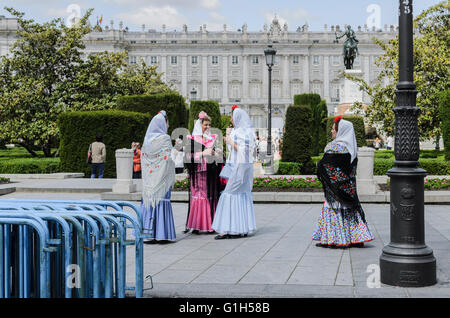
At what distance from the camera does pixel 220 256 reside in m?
6.97

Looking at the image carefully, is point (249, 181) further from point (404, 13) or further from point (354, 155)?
point (404, 13)

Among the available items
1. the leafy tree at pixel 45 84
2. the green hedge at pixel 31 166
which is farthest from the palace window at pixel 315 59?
the green hedge at pixel 31 166

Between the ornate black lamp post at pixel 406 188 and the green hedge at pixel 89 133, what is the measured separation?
617 inches

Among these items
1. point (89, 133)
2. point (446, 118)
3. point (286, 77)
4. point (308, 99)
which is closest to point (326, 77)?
point (286, 77)

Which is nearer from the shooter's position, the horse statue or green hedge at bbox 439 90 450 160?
green hedge at bbox 439 90 450 160

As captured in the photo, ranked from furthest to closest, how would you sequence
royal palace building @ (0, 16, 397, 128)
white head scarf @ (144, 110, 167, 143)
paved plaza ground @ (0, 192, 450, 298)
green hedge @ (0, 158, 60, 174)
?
1. royal palace building @ (0, 16, 397, 128)
2. green hedge @ (0, 158, 60, 174)
3. white head scarf @ (144, 110, 167, 143)
4. paved plaza ground @ (0, 192, 450, 298)


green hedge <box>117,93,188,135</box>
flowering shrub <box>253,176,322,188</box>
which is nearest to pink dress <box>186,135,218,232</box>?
flowering shrub <box>253,176,322,188</box>

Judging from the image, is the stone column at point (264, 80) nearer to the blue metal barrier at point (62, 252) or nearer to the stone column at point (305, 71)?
the stone column at point (305, 71)

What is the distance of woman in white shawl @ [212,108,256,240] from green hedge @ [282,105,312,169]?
12.2 m

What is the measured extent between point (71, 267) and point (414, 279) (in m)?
3.00

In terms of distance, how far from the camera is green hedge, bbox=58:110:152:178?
66.7 feet

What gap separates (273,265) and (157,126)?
268 cm

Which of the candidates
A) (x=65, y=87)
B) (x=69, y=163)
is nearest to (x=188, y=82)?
(x=65, y=87)

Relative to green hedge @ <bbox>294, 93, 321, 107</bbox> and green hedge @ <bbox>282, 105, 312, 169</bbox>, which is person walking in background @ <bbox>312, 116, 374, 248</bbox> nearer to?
green hedge @ <bbox>282, 105, 312, 169</bbox>
